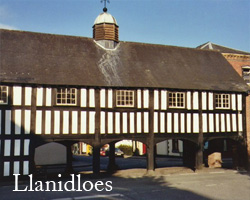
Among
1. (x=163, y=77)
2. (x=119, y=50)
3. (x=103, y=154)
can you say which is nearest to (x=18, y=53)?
(x=119, y=50)

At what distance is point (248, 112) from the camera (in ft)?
69.0

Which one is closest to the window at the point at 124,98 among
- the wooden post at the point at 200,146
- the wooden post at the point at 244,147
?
the wooden post at the point at 200,146

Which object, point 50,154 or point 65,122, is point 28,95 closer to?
point 65,122

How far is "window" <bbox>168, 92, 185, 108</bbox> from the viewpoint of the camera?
18.4m

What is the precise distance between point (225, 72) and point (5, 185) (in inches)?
611

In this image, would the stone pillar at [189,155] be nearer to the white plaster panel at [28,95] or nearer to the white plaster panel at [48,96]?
the white plaster panel at [48,96]

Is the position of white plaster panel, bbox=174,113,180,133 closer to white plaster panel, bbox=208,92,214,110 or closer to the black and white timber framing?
the black and white timber framing

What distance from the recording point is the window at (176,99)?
723 inches

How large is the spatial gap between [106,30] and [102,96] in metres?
5.59

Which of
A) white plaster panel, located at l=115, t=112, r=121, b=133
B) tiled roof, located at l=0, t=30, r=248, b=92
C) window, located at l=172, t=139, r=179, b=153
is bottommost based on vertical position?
window, located at l=172, t=139, r=179, b=153

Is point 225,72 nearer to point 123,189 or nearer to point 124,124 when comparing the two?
point 124,124

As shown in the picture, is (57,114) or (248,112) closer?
(57,114)

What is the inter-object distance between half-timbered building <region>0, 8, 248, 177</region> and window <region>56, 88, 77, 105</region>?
0.05 metres

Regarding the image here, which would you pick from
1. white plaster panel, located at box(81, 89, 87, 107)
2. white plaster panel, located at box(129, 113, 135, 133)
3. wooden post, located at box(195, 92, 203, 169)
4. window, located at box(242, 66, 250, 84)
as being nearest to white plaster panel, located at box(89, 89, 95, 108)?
white plaster panel, located at box(81, 89, 87, 107)
